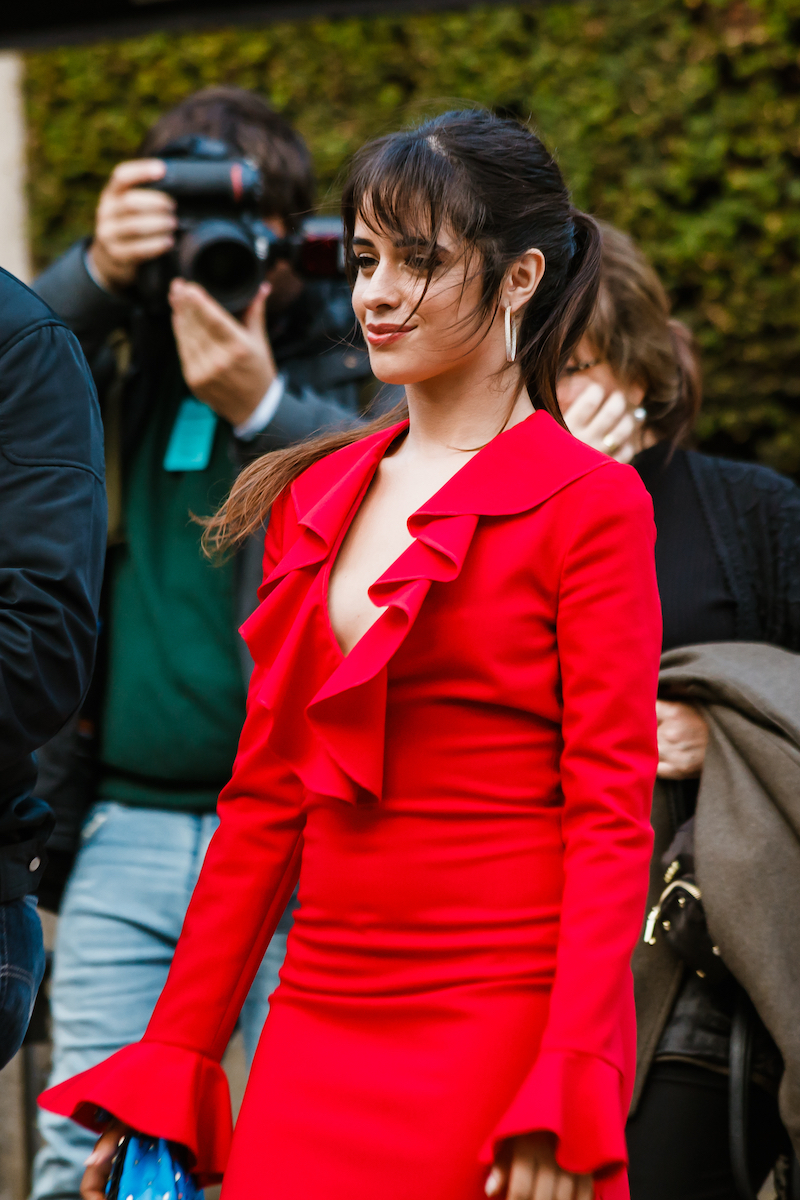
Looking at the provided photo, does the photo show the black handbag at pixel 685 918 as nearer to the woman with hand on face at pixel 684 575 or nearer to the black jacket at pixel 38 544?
the woman with hand on face at pixel 684 575

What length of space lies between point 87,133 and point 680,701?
13.0ft

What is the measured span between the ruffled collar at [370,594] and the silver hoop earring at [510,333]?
8cm

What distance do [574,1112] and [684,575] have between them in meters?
1.17

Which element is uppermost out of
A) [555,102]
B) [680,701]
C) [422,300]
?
[555,102]

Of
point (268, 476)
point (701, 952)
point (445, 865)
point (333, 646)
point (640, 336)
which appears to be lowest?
point (701, 952)

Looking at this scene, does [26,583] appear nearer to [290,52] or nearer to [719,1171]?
[719,1171]

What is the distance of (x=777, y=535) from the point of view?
2.14m

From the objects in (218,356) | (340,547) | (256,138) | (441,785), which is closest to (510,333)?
(340,547)

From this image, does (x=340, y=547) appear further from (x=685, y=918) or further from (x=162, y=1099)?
(x=685, y=918)

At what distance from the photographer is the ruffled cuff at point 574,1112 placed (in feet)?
3.54

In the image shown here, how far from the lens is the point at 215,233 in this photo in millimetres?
2324

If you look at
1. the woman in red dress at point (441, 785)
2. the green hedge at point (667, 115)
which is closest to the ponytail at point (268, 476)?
the woman in red dress at point (441, 785)

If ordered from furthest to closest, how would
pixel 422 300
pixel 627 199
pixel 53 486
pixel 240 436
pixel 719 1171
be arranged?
pixel 627 199 < pixel 240 436 < pixel 719 1171 < pixel 53 486 < pixel 422 300

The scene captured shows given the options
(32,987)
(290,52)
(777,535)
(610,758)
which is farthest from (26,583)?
(290,52)
